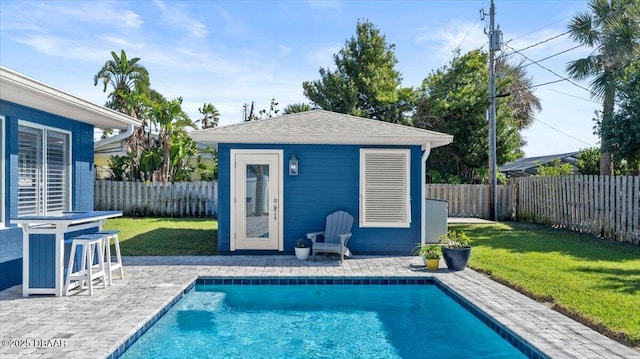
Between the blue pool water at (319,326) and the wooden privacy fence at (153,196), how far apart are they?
11.3 m

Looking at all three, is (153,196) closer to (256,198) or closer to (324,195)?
(256,198)

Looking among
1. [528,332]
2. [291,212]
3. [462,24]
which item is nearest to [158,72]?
[462,24]

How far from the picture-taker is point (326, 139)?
30.9 feet

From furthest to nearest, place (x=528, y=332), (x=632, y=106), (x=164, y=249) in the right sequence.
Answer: (x=632, y=106) → (x=164, y=249) → (x=528, y=332)

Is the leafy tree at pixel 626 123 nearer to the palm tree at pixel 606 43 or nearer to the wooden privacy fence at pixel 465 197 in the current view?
the palm tree at pixel 606 43

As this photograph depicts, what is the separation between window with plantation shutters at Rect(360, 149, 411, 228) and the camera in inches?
381

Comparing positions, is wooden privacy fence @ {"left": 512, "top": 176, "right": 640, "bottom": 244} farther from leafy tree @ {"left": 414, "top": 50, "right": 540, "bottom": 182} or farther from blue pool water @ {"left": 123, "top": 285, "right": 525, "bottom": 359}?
Answer: blue pool water @ {"left": 123, "top": 285, "right": 525, "bottom": 359}

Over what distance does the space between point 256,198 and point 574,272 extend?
19.9 feet

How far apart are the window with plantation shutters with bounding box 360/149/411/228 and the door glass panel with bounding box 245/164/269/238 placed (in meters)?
2.02

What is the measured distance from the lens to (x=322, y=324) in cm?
595

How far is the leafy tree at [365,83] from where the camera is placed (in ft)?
82.3

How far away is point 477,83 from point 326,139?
16.1 m

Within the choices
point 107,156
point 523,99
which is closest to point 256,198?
point 107,156

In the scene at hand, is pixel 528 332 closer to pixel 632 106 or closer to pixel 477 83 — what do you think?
pixel 632 106
